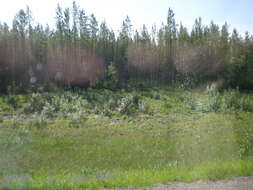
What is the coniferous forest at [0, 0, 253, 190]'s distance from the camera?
256 inches

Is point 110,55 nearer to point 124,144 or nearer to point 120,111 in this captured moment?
point 120,111

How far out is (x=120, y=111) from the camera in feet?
58.9

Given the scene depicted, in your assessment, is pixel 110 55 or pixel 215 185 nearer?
pixel 215 185

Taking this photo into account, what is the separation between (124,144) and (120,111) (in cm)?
743

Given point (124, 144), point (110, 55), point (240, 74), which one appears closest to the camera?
point (124, 144)

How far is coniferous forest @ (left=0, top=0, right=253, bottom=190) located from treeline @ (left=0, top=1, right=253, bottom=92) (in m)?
0.16

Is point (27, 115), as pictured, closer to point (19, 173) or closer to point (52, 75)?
point (19, 173)

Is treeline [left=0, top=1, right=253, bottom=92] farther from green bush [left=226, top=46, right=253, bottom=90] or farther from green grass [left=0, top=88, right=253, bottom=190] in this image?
green grass [left=0, top=88, right=253, bottom=190]

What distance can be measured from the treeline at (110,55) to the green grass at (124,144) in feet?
44.6

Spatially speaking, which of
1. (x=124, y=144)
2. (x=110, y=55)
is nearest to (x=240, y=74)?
(x=110, y=55)

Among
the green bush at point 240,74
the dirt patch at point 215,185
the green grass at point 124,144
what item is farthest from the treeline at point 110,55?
the dirt patch at point 215,185

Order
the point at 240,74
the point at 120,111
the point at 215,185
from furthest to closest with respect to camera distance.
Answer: the point at 240,74 → the point at 120,111 → the point at 215,185

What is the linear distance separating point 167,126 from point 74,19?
1384 inches

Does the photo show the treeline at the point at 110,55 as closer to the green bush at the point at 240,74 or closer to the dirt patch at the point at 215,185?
the green bush at the point at 240,74
